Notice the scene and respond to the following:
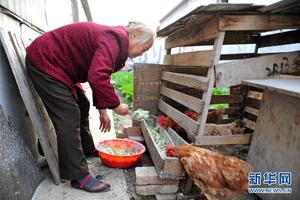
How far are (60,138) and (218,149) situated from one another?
70.0 inches

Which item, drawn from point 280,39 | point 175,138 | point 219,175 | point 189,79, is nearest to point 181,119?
point 175,138

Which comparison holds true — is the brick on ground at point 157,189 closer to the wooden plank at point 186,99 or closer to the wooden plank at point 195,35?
the wooden plank at point 186,99

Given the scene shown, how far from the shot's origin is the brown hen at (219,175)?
89.0 inches

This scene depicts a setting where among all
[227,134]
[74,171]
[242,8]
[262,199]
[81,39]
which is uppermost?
[242,8]

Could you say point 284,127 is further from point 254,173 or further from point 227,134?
point 227,134

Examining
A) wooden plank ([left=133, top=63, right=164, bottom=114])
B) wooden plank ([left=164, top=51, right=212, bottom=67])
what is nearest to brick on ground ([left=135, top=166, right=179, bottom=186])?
wooden plank ([left=164, top=51, right=212, bottom=67])

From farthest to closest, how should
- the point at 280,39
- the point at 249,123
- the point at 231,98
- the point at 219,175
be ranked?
the point at 231,98 < the point at 249,123 < the point at 280,39 < the point at 219,175

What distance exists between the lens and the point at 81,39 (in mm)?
2617

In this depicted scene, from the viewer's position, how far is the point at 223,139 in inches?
118

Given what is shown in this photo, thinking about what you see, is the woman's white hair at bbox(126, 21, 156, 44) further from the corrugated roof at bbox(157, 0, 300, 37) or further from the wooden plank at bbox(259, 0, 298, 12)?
the wooden plank at bbox(259, 0, 298, 12)

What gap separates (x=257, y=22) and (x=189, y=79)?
3.25 feet

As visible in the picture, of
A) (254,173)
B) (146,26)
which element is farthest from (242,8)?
(254,173)

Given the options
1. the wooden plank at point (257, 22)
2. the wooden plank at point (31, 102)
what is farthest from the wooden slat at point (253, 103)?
the wooden plank at point (31, 102)

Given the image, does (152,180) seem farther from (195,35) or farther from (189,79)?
(195,35)
